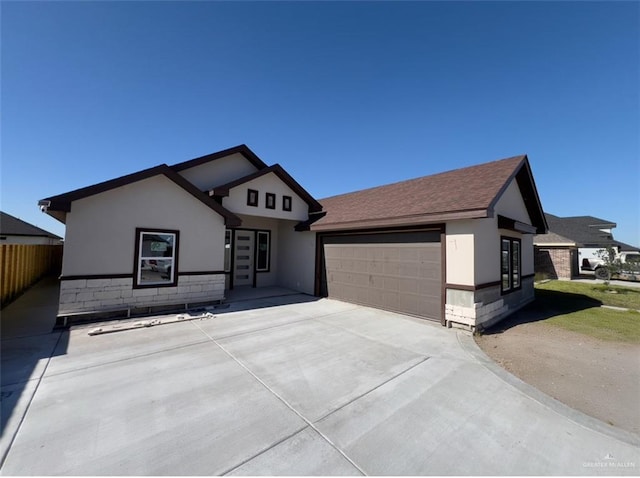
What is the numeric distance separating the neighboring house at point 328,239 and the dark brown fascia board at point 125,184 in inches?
1.1

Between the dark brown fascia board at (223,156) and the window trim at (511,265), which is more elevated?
the dark brown fascia board at (223,156)

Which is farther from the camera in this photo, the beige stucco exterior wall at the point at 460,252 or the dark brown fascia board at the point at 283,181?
the dark brown fascia board at the point at 283,181

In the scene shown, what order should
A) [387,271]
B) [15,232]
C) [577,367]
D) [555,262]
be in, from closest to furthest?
[577,367] < [387,271] < [555,262] < [15,232]

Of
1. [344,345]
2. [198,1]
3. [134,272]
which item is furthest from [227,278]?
[198,1]

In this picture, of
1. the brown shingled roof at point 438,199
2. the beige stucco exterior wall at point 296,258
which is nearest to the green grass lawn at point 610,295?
the brown shingled roof at point 438,199

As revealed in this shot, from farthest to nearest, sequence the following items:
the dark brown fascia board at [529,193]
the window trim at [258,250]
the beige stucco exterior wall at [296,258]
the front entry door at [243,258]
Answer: the window trim at [258,250] → the front entry door at [243,258] → the beige stucco exterior wall at [296,258] → the dark brown fascia board at [529,193]

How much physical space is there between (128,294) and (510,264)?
1229 centimetres

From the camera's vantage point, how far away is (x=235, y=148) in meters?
11.6

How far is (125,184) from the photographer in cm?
727

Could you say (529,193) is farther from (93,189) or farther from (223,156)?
(93,189)

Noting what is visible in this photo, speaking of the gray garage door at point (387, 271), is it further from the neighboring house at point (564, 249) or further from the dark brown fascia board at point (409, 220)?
the neighboring house at point (564, 249)

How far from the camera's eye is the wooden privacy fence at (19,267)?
848 cm

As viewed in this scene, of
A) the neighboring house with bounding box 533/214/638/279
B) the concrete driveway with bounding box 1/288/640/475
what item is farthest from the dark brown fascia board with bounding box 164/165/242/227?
the neighboring house with bounding box 533/214/638/279

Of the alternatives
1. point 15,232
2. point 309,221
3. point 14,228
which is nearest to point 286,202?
point 309,221
